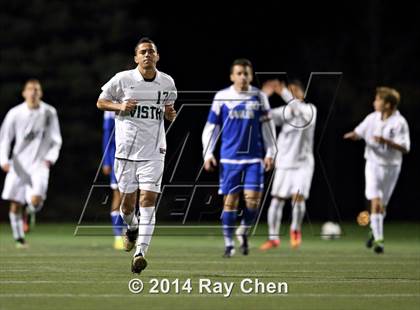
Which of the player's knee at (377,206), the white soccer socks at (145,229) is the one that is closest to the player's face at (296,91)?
the player's knee at (377,206)

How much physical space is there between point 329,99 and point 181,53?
4.46 metres

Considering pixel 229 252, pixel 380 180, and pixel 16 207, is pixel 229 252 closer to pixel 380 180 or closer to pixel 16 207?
pixel 380 180

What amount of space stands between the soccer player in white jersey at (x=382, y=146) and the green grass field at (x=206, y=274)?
71cm

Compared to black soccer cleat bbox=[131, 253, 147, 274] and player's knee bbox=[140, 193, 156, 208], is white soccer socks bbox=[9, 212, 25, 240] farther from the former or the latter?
black soccer cleat bbox=[131, 253, 147, 274]

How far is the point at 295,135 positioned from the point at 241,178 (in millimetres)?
3520

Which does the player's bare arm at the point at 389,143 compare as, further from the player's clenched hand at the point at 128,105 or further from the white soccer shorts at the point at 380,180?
the player's clenched hand at the point at 128,105

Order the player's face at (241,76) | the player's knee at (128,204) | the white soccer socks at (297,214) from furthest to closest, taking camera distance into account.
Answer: the white soccer socks at (297,214) < the player's face at (241,76) < the player's knee at (128,204)

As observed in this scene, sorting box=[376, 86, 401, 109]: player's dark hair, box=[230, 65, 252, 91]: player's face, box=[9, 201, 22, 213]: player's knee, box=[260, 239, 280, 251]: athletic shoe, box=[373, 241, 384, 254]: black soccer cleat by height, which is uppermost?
box=[230, 65, 252, 91]: player's face

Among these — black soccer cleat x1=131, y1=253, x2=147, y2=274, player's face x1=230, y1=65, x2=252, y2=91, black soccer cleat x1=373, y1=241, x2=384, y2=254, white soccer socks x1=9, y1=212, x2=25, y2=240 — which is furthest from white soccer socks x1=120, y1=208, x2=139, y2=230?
white soccer socks x1=9, y1=212, x2=25, y2=240

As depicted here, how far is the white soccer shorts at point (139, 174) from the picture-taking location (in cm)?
1223

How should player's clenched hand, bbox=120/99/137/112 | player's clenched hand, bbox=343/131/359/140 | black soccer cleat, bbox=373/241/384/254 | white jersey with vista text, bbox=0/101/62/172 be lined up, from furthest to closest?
white jersey with vista text, bbox=0/101/62/172 < player's clenched hand, bbox=343/131/359/140 < black soccer cleat, bbox=373/241/384/254 < player's clenched hand, bbox=120/99/137/112

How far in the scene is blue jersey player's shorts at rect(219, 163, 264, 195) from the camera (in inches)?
642

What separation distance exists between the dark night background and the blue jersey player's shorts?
10.8m

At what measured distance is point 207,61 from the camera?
33.6m
